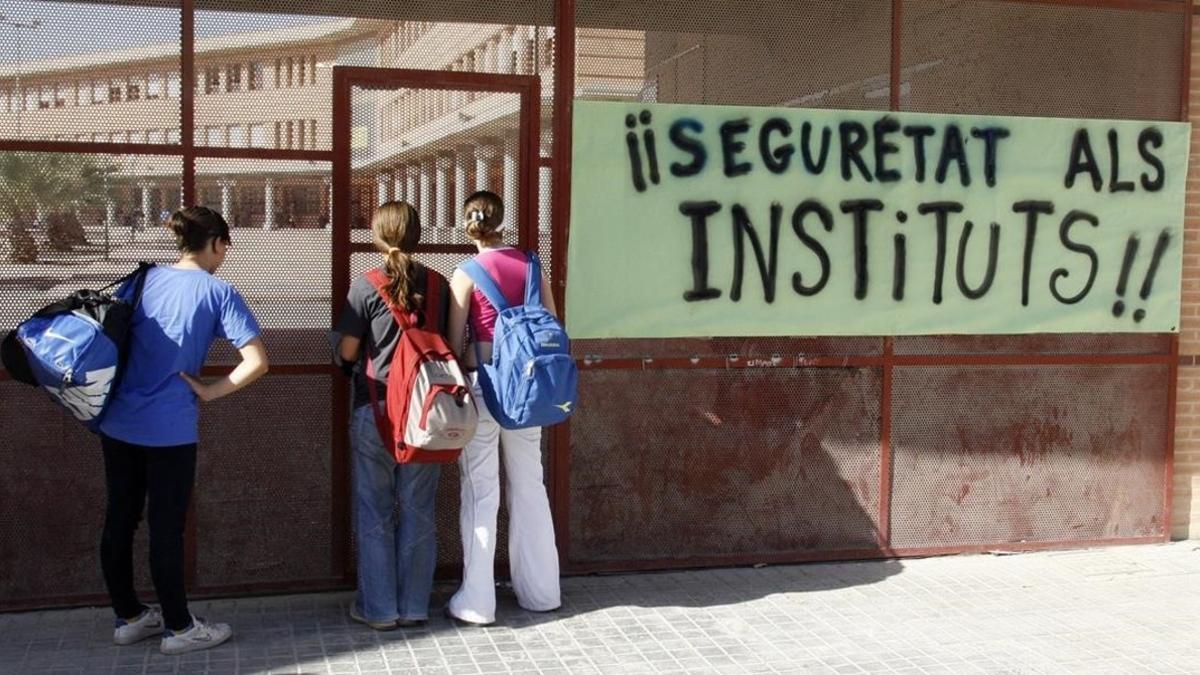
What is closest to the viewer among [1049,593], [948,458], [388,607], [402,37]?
[388,607]

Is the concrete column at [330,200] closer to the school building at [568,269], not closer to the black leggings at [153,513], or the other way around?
the school building at [568,269]

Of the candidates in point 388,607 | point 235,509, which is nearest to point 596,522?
point 388,607

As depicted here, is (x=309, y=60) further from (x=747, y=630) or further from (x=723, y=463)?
(x=747, y=630)

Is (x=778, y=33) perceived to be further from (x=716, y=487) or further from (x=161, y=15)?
(x=161, y=15)

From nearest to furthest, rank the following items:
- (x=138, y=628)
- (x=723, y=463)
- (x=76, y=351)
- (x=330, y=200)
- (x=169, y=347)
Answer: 1. (x=76, y=351)
2. (x=169, y=347)
3. (x=138, y=628)
4. (x=330, y=200)
5. (x=723, y=463)

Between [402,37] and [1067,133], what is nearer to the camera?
[402,37]

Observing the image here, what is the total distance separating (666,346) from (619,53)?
1374 millimetres

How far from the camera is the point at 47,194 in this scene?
5.67 metres

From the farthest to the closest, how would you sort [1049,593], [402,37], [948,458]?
[948,458]
[1049,593]
[402,37]

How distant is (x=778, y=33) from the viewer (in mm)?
6527

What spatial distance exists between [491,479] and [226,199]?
5.33 feet

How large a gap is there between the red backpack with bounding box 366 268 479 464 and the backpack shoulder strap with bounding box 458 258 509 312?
29cm

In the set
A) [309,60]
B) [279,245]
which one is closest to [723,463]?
[279,245]

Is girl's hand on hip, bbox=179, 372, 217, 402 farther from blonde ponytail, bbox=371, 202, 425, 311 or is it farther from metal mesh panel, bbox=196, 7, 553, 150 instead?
metal mesh panel, bbox=196, 7, 553, 150
